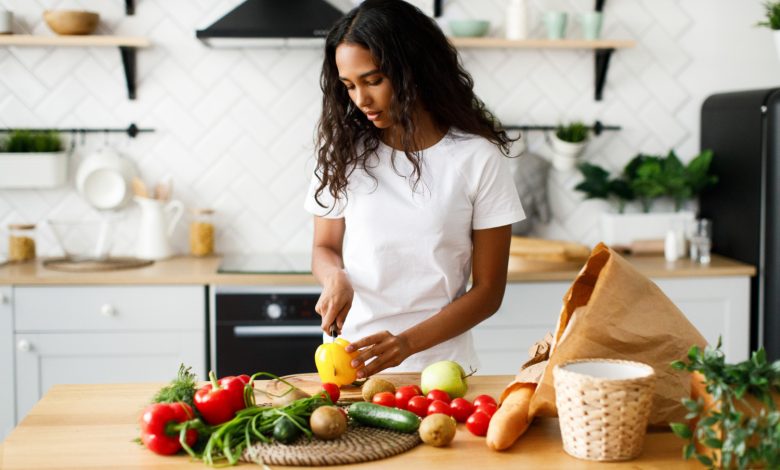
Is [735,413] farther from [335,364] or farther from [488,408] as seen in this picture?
[335,364]

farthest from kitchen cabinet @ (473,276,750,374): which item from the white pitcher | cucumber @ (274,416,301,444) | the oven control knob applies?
cucumber @ (274,416,301,444)

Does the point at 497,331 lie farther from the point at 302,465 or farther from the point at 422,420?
the point at 302,465

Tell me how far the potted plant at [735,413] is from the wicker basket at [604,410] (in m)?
0.09

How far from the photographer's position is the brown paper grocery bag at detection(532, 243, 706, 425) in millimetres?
1451

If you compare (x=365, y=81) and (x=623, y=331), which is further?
(x=365, y=81)

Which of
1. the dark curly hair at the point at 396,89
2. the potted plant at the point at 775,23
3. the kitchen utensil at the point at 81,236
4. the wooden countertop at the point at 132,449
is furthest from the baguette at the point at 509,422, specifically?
the potted plant at the point at 775,23

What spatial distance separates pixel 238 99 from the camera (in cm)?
362

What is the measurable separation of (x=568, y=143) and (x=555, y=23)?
1.54 feet

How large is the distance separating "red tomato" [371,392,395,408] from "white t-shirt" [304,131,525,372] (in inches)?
18.6

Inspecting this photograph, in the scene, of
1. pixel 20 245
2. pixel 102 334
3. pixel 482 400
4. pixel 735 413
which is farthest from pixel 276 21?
pixel 735 413

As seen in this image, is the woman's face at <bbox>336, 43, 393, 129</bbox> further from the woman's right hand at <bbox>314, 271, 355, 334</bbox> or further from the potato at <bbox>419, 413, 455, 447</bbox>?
the potato at <bbox>419, 413, 455, 447</bbox>

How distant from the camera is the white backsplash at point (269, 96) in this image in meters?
3.56

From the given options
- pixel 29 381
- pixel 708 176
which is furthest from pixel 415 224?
pixel 708 176

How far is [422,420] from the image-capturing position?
5.05ft
